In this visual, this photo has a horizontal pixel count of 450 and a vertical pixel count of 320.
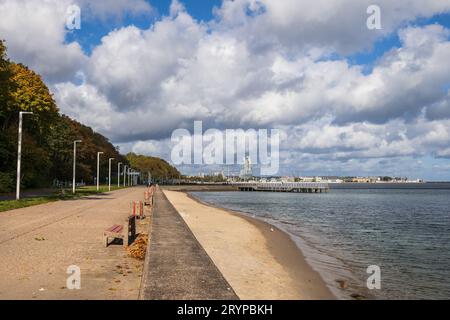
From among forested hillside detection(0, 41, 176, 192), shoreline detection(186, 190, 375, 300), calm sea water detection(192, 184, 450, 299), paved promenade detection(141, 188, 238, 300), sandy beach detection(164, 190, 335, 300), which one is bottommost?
calm sea water detection(192, 184, 450, 299)

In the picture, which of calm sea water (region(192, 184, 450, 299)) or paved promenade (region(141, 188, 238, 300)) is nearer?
paved promenade (region(141, 188, 238, 300))

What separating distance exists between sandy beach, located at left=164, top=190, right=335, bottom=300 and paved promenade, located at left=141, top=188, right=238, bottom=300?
949 mm

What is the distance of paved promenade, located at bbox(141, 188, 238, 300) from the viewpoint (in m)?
7.85

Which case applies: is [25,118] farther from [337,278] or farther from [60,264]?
[337,278]

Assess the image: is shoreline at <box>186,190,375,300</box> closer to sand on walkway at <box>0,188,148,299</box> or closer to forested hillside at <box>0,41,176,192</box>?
sand on walkway at <box>0,188,148,299</box>

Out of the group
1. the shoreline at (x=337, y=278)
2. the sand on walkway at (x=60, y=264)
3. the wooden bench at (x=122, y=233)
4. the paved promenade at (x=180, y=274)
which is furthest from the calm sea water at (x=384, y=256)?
the wooden bench at (x=122, y=233)

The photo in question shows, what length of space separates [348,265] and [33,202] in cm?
2565

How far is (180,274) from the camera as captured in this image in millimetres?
9273

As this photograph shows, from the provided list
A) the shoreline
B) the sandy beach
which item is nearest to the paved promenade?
the sandy beach

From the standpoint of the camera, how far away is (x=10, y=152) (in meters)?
41.2

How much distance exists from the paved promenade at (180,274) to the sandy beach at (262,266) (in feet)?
3.11

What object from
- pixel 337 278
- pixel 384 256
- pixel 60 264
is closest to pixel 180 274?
pixel 60 264
